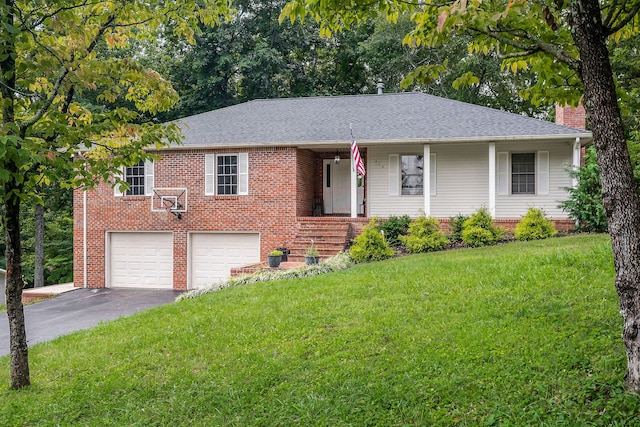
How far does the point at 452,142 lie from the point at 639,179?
15.7ft

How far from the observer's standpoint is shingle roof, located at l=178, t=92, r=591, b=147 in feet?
47.1

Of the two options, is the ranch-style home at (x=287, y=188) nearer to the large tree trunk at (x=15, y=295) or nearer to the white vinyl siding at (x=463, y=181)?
the white vinyl siding at (x=463, y=181)

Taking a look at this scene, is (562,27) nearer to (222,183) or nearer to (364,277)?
(364,277)

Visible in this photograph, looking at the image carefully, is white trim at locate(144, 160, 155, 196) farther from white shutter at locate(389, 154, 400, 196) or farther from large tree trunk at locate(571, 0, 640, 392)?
large tree trunk at locate(571, 0, 640, 392)

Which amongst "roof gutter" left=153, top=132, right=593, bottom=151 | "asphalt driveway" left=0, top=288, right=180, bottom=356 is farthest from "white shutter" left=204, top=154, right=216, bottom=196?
"asphalt driveway" left=0, top=288, right=180, bottom=356

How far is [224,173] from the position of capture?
15.3m

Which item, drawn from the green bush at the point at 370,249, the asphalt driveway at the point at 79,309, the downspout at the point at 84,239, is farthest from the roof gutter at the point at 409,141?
the asphalt driveway at the point at 79,309

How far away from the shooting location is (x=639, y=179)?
1170 cm

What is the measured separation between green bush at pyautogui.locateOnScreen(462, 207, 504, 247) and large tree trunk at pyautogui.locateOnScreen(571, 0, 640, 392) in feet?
29.7

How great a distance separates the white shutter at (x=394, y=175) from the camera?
1584cm

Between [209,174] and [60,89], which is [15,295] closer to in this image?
[60,89]

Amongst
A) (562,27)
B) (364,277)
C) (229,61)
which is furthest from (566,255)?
(229,61)

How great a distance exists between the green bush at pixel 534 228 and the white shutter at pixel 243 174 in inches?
308

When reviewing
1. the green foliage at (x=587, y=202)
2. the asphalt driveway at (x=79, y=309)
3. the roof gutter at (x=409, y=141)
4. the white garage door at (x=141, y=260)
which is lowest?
the asphalt driveway at (x=79, y=309)
